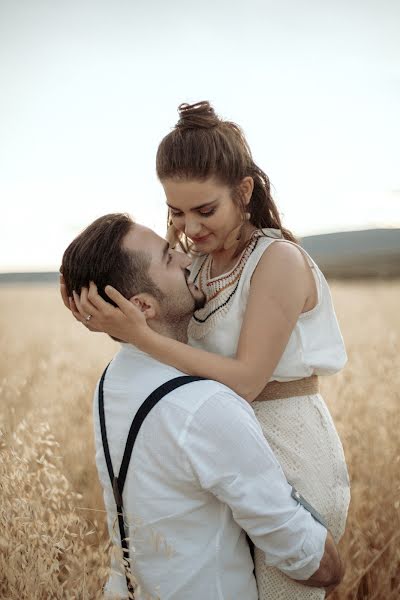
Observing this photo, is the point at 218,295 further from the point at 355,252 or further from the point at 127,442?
the point at 355,252

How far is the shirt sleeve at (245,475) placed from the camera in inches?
68.6

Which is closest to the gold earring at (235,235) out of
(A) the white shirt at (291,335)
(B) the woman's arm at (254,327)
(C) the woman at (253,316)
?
(C) the woman at (253,316)

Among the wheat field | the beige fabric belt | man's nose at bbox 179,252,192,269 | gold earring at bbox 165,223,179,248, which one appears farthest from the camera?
gold earring at bbox 165,223,179,248

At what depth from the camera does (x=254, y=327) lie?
2162mm

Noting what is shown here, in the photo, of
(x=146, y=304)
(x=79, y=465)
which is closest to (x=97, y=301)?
(x=146, y=304)

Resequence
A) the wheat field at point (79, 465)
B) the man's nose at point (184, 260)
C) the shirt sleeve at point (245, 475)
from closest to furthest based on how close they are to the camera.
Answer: the shirt sleeve at point (245, 475)
the wheat field at point (79, 465)
the man's nose at point (184, 260)

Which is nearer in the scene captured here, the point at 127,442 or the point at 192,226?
the point at 127,442

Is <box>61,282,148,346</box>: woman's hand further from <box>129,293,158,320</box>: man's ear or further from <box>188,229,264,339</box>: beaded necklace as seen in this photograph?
<box>188,229,264,339</box>: beaded necklace

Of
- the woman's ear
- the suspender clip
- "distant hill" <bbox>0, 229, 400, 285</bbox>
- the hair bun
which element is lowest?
"distant hill" <bbox>0, 229, 400, 285</bbox>

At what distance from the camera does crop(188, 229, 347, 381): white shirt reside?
2.33 metres

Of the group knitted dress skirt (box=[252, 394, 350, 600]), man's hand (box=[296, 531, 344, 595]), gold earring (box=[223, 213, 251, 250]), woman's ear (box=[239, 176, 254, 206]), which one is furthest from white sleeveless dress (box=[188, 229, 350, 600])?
man's hand (box=[296, 531, 344, 595])

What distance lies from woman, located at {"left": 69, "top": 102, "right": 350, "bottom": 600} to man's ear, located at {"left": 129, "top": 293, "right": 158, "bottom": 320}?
0.10 meters

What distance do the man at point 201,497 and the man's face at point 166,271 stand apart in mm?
242

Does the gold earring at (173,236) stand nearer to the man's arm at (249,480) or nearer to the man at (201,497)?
the man at (201,497)
